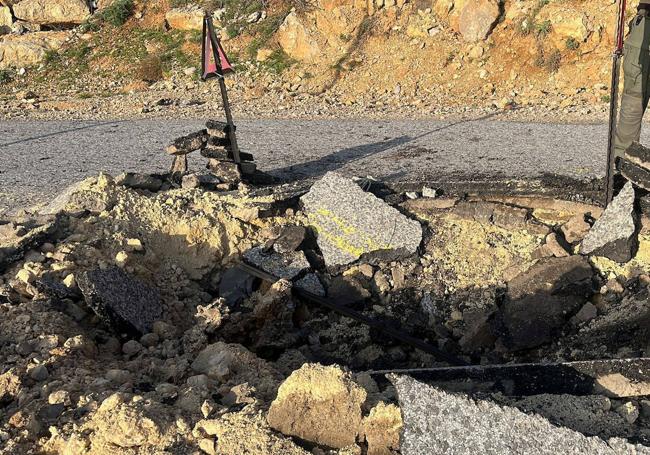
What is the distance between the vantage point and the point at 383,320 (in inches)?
209

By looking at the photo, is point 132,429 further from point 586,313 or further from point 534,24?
point 534,24

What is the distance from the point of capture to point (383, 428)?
274 centimetres

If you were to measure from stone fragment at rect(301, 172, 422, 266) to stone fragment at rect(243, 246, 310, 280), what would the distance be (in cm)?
27

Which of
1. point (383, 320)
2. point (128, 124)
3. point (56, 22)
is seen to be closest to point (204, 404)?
point (383, 320)

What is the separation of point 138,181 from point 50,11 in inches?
471

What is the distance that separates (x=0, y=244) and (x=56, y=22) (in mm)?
12835

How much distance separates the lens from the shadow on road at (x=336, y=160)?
729 cm

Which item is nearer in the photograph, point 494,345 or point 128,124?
point 494,345

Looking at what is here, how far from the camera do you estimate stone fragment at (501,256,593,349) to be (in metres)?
4.85

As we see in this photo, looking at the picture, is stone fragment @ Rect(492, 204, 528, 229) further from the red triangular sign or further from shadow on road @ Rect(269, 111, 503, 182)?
the red triangular sign

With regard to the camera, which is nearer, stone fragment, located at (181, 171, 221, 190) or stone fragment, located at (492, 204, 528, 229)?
stone fragment, located at (492, 204, 528, 229)

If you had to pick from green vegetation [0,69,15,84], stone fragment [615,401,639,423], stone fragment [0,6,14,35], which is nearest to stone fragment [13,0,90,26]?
stone fragment [0,6,14,35]

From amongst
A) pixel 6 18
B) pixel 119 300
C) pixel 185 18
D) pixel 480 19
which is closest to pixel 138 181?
pixel 119 300

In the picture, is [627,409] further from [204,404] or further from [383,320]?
[383,320]
